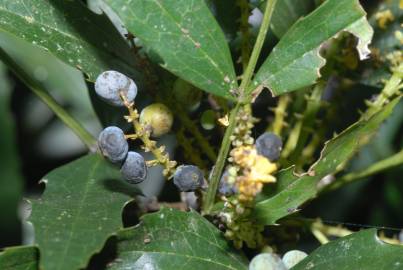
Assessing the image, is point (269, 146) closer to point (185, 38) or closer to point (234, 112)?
point (234, 112)

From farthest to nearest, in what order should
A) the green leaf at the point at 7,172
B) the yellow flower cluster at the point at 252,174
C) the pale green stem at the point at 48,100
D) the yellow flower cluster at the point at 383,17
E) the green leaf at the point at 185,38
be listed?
the green leaf at the point at 7,172 → the yellow flower cluster at the point at 383,17 → the pale green stem at the point at 48,100 → the green leaf at the point at 185,38 → the yellow flower cluster at the point at 252,174

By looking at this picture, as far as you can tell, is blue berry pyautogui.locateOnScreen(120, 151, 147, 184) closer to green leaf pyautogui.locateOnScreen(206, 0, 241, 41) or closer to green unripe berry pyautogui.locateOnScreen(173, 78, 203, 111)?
green unripe berry pyautogui.locateOnScreen(173, 78, 203, 111)

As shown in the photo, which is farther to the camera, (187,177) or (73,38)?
(73,38)

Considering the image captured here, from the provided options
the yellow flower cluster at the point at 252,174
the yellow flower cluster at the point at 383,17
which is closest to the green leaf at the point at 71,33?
the yellow flower cluster at the point at 252,174

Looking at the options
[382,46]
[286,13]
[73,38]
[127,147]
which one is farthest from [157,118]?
[382,46]

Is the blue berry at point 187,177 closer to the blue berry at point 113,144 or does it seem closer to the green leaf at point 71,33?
the blue berry at point 113,144

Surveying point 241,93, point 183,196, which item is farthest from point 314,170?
point 183,196

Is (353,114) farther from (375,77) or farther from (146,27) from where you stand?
(146,27)
